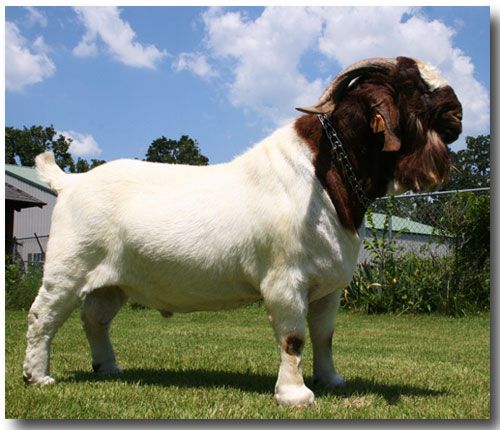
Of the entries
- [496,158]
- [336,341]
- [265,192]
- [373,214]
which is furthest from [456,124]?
[373,214]

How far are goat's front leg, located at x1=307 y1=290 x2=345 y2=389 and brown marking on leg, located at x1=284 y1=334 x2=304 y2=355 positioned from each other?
0.58 m

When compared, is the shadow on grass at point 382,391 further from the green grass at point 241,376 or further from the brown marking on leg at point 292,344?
the brown marking on leg at point 292,344

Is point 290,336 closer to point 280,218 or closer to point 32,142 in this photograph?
point 280,218

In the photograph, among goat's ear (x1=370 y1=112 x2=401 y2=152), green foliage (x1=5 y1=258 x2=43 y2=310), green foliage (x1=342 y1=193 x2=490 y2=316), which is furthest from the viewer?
green foliage (x1=5 y1=258 x2=43 y2=310)

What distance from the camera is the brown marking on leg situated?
3740 millimetres

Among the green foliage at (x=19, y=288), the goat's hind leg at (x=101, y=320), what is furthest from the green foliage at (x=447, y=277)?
the goat's hind leg at (x=101, y=320)

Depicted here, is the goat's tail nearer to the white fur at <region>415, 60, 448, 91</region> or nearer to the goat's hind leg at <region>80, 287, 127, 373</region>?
the goat's hind leg at <region>80, 287, 127, 373</region>

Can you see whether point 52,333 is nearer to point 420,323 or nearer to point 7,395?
A: point 7,395

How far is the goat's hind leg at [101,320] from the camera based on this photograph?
4773mm

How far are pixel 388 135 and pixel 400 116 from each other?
20cm

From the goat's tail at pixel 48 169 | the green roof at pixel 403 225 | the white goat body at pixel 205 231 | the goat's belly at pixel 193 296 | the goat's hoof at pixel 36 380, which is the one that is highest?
the green roof at pixel 403 225

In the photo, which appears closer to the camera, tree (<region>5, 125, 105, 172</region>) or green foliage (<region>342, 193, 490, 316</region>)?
tree (<region>5, 125, 105, 172</region>)

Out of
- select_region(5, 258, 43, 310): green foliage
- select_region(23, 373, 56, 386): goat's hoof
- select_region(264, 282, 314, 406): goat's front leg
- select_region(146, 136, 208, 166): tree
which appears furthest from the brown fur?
select_region(5, 258, 43, 310): green foliage

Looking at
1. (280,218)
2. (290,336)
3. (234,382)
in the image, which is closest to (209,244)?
(280,218)
